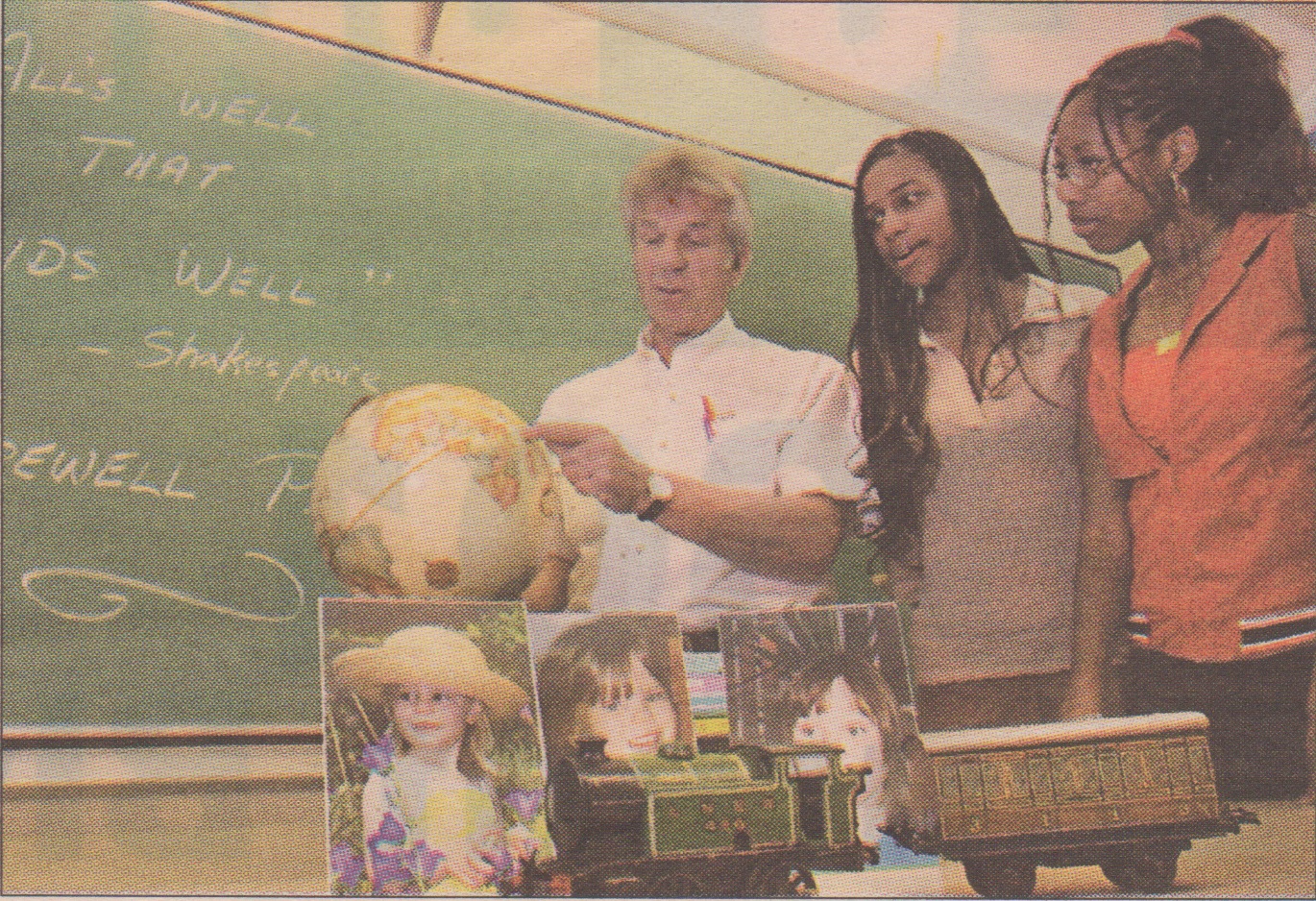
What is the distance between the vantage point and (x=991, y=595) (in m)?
2.06

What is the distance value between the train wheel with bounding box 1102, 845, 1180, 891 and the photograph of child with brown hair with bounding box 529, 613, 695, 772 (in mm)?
716

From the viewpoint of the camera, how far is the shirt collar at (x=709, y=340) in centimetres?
213

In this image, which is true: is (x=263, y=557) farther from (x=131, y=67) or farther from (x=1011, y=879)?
(x=1011, y=879)

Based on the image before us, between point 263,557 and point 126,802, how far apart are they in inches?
18.0

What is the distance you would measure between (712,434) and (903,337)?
392 mm

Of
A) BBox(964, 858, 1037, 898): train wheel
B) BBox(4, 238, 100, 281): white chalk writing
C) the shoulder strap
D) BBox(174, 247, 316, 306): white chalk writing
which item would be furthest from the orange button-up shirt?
BBox(4, 238, 100, 281): white chalk writing

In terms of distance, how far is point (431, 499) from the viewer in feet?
6.04

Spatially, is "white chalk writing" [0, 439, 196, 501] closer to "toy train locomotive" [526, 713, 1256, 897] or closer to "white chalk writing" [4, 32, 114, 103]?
"white chalk writing" [4, 32, 114, 103]

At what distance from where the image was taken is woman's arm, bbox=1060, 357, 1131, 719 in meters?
2.05

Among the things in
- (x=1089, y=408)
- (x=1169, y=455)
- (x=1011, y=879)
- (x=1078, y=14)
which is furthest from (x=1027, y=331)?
(x=1011, y=879)

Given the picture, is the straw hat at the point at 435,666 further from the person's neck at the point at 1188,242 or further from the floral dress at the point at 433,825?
the person's neck at the point at 1188,242

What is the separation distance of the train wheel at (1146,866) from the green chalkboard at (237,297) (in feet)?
3.18

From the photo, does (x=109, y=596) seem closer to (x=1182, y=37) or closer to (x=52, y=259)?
(x=52, y=259)

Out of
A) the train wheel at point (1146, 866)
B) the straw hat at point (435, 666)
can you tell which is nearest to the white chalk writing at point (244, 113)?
the straw hat at point (435, 666)
